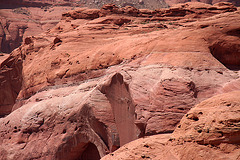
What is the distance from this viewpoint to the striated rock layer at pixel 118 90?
11.3 metres

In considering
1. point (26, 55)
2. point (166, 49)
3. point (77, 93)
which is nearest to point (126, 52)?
point (166, 49)

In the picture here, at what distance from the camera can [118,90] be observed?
12961mm

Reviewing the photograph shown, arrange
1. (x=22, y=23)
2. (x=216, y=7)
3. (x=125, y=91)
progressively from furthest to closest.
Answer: (x=22, y=23) < (x=216, y=7) < (x=125, y=91)

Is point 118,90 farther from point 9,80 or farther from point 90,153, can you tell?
point 9,80

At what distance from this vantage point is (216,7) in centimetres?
2558

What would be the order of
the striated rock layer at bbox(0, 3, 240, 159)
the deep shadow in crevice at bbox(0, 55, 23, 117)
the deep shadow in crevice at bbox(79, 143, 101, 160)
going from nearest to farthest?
the striated rock layer at bbox(0, 3, 240, 159) < the deep shadow in crevice at bbox(79, 143, 101, 160) < the deep shadow in crevice at bbox(0, 55, 23, 117)

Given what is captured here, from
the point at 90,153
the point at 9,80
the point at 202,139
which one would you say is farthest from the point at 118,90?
the point at 9,80

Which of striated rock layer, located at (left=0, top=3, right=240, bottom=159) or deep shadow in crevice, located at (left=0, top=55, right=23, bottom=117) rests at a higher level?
striated rock layer, located at (left=0, top=3, right=240, bottom=159)

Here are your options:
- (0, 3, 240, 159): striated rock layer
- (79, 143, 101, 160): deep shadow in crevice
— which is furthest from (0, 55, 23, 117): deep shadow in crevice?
(79, 143, 101, 160): deep shadow in crevice

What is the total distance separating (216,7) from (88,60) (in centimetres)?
1564

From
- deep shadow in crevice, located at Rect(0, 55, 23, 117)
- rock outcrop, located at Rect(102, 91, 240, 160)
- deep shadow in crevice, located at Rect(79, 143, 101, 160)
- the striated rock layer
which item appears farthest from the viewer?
deep shadow in crevice, located at Rect(0, 55, 23, 117)

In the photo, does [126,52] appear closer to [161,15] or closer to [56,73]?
[56,73]

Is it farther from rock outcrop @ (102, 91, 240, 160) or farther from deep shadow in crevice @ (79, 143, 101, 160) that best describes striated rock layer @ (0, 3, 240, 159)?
rock outcrop @ (102, 91, 240, 160)

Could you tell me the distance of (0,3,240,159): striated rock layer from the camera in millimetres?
11266
